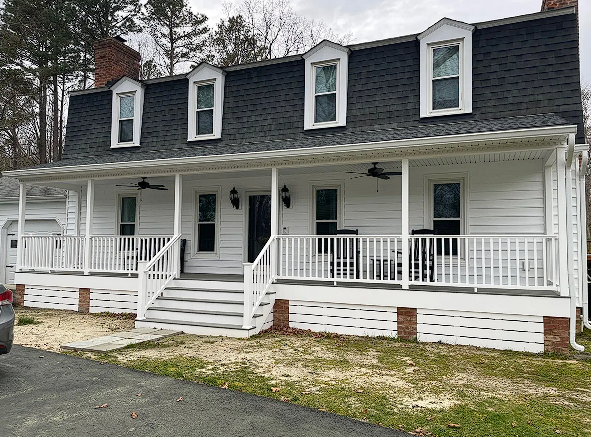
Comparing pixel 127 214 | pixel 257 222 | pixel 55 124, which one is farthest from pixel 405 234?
pixel 55 124

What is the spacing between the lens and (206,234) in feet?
39.9

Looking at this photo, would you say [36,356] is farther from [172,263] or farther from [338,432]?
[338,432]

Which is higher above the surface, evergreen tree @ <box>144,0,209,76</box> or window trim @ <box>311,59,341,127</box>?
evergreen tree @ <box>144,0,209,76</box>

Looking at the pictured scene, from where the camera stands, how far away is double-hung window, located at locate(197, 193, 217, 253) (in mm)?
12070

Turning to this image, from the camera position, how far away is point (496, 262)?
30.0 ft

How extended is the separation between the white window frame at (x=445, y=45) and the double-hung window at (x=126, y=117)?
7764 mm

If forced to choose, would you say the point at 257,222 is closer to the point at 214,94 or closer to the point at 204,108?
the point at 204,108

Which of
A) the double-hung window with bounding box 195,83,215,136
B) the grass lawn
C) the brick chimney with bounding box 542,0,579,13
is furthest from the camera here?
the double-hung window with bounding box 195,83,215,136

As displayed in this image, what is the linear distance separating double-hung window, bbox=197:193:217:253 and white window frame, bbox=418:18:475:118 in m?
5.51

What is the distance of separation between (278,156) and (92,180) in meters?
5.00

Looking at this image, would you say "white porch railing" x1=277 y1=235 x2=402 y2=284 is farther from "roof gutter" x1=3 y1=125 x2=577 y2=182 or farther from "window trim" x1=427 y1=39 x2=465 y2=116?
"window trim" x1=427 y1=39 x2=465 y2=116

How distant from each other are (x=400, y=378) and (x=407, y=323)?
2462mm

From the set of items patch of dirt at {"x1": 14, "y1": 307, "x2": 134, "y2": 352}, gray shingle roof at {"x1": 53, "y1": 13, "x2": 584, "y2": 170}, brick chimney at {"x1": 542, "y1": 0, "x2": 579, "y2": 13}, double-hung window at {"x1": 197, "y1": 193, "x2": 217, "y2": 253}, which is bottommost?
patch of dirt at {"x1": 14, "y1": 307, "x2": 134, "y2": 352}

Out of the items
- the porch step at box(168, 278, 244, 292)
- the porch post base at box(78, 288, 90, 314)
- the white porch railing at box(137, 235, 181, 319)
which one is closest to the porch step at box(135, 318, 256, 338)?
the white porch railing at box(137, 235, 181, 319)
